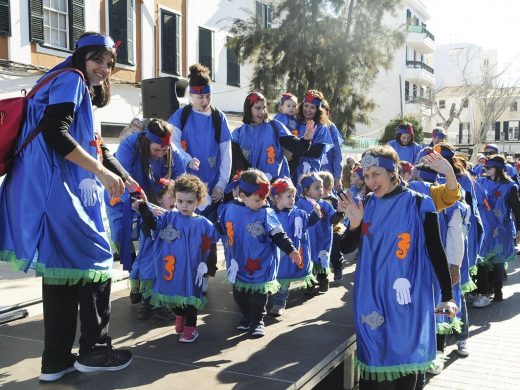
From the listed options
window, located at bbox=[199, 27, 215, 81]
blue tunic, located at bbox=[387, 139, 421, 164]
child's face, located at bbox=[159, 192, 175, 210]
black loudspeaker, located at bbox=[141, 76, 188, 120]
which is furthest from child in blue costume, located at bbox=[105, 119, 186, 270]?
window, located at bbox=[199, 27, 215, 81]

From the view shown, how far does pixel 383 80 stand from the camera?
39.3 metres

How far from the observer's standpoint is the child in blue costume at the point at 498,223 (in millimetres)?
6961

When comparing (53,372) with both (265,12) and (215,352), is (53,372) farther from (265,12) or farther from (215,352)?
(265,12)

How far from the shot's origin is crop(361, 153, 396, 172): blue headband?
3414 millimetres

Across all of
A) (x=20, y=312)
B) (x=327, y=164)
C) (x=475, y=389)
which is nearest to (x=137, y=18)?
(x=327, y=164)

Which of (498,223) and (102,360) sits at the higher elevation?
(498,223)

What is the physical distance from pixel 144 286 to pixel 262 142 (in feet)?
5.99

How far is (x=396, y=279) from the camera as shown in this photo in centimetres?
340

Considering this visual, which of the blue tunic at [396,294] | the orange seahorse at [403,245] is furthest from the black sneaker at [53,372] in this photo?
the orange seahorse at [403,245]

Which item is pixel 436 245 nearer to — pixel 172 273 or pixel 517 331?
pixel 172 273

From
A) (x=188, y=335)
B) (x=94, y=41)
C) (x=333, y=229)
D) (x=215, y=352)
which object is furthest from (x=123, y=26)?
(x=215, y=352)

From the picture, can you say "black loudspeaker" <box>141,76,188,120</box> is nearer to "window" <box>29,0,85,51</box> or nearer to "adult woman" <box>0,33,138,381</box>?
"adult woman" <box>0,33,138,381</box>

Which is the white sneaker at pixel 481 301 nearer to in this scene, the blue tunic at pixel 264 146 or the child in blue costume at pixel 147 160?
the blue tunic at pixel 264 146

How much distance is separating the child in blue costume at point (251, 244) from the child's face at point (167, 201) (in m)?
0.43
